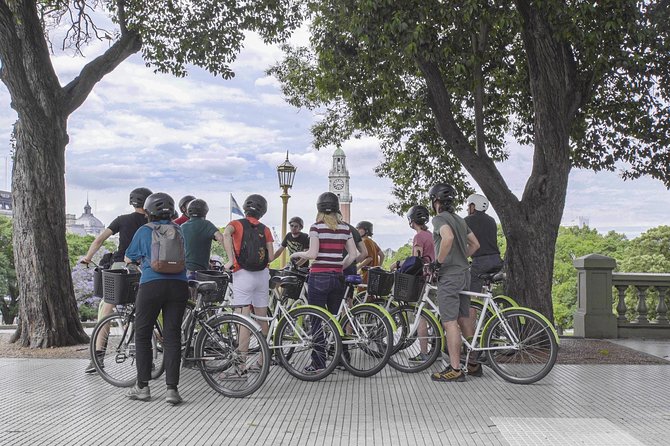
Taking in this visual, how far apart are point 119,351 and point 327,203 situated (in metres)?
2.64

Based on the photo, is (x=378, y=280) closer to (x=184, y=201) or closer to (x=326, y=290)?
(x=326, y=290)

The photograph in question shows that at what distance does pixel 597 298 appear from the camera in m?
14.5

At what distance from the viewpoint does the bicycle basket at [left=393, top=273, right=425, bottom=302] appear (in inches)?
357

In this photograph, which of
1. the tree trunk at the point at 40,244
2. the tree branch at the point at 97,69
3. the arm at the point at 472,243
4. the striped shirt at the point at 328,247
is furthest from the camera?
the tree branch at the point at 97,69

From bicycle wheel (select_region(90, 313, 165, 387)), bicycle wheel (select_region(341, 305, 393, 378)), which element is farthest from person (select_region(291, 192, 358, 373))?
bicycle wheel (select_region(90, 313, 165, 387))

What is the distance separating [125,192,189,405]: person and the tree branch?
657 cm

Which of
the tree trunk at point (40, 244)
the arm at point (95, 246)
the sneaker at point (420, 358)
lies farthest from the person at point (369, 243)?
the tree trunk at point (40, 244)

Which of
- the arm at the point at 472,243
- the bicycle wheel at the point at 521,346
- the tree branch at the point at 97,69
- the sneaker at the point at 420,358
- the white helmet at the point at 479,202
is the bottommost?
the sneaker at the point at 420,358

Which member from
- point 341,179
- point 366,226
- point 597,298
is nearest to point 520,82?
point 597,298

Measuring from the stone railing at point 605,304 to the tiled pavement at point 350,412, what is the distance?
17.6 feet

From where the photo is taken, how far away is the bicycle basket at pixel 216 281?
7.89m

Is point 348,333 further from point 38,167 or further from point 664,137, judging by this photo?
point 664,137

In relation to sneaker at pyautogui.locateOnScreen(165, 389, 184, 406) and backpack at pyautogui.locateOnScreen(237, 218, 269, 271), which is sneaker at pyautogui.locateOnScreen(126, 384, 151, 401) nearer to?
sneaker at pyautogui.locateOnScreen(165, 389, 184, 406)

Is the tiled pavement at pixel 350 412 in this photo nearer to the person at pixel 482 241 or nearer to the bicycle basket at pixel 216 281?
the bicycle basket at pixel 216 281
